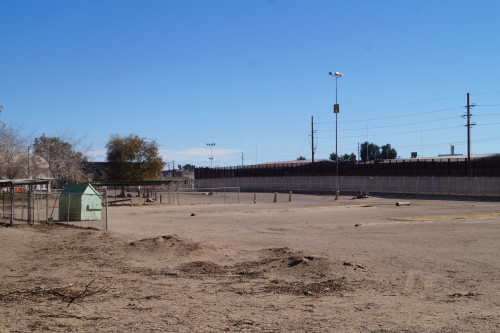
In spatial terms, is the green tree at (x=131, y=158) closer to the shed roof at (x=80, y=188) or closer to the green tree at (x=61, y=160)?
the green tree at (x=61, y=160)

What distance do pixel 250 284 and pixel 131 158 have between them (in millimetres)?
63991

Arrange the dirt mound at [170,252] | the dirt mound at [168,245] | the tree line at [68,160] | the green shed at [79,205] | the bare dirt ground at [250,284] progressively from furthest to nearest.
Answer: the tree line at [68,160], the green shed at [79,205], the dirt mound at [168,245], the dirt mound at [170,252], the bare dirt ground at [250,284]

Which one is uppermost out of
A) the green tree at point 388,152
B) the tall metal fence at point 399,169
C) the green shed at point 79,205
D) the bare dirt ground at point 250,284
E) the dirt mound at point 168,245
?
the green tree at point 388,152

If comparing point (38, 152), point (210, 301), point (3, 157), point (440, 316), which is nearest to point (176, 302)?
point (210, 301)

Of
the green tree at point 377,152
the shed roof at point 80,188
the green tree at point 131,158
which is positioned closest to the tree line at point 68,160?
the green tree at point 131,158

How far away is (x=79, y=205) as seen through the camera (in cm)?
2634

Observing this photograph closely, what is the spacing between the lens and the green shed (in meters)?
26.3

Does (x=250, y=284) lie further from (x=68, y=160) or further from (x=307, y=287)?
(x=68, y=160)

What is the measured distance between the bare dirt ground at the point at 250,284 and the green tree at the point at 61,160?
4632cm

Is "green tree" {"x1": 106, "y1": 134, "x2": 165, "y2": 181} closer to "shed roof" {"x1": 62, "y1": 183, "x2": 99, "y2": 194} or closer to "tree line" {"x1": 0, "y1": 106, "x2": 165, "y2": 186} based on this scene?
"tree line" {"x1": 0, "y1": 106, "x2": 165, "y2": 186}

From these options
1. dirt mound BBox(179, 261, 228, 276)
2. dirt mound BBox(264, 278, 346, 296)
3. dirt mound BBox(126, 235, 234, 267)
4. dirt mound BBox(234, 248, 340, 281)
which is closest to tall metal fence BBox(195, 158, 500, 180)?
dirt mound BBox(126, 235, 234, 267)

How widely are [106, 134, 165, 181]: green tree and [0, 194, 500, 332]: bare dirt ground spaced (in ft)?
172

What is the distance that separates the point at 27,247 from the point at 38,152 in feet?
167

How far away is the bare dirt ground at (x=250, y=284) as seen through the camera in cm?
824
